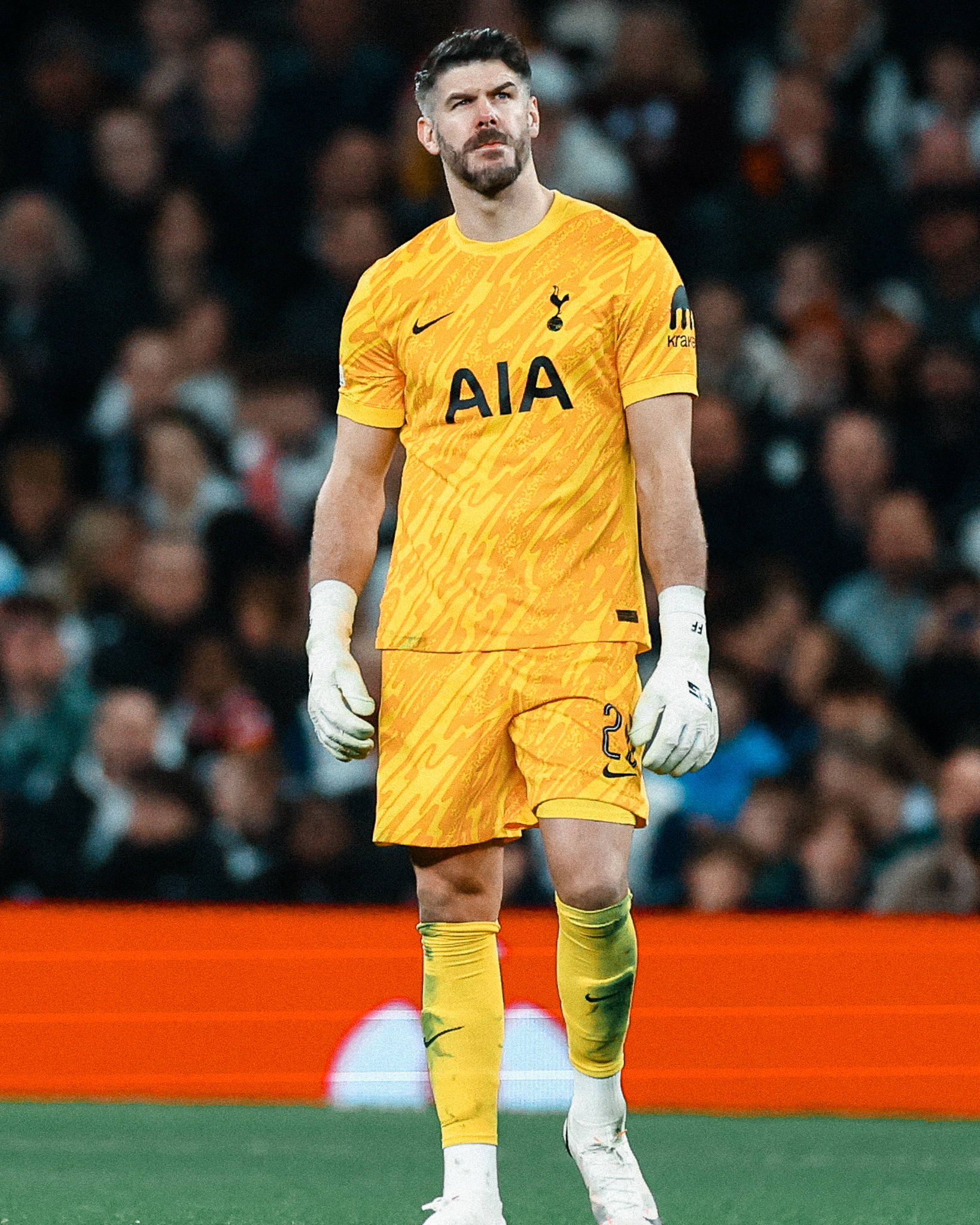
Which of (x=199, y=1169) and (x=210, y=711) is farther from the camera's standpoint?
(x=210, y=711)

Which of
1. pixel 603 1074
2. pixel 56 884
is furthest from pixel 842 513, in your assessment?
pixel 603 1074

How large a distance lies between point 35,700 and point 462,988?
12.2ft

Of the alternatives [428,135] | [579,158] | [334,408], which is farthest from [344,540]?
[579,158]

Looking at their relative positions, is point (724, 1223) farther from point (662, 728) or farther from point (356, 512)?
point (356, 512)

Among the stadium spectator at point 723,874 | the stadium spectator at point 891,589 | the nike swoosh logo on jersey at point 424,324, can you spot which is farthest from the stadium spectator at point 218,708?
the nike swoosh logo on jersey at point 424,324

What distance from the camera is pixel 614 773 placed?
3.64 metres

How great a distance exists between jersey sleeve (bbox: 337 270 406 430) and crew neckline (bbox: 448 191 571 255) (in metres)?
0.19

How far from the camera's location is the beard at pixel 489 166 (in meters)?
3.73

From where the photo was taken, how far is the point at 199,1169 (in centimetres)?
477

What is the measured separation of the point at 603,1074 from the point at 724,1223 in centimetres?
56

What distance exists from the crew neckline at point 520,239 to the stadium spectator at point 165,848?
10.8ft

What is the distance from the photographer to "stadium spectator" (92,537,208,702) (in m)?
7.32

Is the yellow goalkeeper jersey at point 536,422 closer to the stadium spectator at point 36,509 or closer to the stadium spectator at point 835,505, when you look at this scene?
the stadium spectator at point 835,505

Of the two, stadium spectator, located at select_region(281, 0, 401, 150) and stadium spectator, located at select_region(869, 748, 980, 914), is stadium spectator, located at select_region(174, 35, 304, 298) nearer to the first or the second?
stadium spectator, located at select_region(281, 0, 401, 150)
